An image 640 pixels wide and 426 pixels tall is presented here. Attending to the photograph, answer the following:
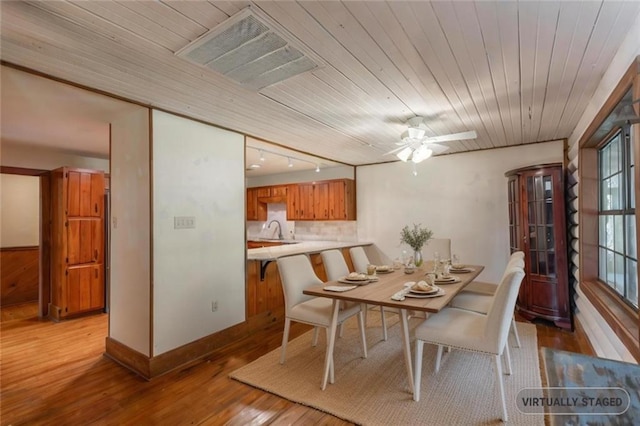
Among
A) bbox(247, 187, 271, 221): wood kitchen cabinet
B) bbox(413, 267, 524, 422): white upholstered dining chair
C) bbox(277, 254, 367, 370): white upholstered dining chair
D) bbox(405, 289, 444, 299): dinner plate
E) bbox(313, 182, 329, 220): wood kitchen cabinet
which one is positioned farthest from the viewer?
bbox(247, 187, 271, 221): wood kitchen cabinet

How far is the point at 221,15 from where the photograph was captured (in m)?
1.53

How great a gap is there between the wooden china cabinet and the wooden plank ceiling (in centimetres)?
79

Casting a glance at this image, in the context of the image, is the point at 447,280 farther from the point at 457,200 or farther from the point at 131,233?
the point at 131,233

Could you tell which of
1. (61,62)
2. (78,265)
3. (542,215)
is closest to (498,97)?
(542,215)

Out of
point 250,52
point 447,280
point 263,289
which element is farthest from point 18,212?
point 447,280

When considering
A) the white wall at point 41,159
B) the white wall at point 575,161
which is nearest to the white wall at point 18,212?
the white wall at point 41,159

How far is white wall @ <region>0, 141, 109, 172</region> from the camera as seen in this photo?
13.4 feet

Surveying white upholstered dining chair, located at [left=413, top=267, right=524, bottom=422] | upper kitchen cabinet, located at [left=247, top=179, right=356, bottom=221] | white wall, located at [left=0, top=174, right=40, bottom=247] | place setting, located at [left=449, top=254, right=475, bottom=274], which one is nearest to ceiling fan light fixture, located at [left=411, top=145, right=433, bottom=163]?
place setting, located at [left=449, top=254, right=475, bottom=274]

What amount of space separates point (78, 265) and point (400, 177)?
16.6 feet

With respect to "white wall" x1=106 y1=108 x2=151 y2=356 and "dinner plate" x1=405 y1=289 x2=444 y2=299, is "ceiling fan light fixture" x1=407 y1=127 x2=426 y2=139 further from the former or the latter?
"white wall" x1=106 y1=108 x2=151 y2=356

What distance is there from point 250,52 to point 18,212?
6297mm

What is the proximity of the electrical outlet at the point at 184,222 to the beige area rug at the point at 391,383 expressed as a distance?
141cm

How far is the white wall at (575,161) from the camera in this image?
1738 millimetres

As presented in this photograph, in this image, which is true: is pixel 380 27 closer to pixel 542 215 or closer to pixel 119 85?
pixel 119 85
